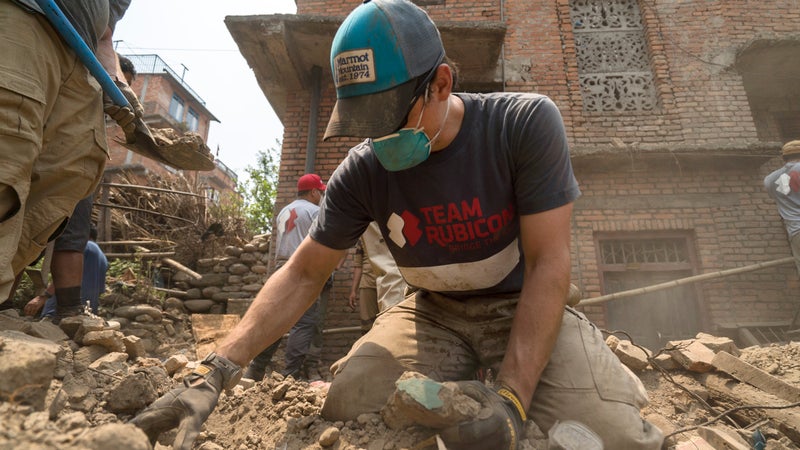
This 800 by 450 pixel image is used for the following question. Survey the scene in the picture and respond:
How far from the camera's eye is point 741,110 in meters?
6.12

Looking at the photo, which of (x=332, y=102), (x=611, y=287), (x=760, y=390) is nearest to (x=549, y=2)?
(x=332, y=102)

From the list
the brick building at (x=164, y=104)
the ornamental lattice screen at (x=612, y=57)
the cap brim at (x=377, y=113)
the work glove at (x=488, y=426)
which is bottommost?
the work glove at (x=488, y=426)

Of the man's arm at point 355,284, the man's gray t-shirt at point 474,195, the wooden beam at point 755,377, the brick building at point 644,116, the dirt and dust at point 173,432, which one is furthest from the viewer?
the brick building at point 644,116

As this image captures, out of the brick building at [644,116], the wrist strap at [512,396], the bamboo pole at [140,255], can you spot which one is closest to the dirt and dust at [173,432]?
the wrist strap at [512,396]

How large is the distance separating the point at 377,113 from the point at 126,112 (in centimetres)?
145

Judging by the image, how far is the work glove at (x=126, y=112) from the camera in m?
2.17

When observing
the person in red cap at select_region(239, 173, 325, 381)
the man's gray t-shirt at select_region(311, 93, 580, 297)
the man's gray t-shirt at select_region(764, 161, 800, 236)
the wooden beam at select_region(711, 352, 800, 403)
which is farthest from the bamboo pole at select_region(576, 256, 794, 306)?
the man's gray t-shirt at select_region(311, 93, 580, 297)

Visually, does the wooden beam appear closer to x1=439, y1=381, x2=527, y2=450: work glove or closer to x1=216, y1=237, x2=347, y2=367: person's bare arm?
x1=439, y1=381, x2=527, y2=450: work glove

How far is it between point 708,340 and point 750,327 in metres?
2.30

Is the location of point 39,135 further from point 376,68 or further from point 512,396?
point 512,396

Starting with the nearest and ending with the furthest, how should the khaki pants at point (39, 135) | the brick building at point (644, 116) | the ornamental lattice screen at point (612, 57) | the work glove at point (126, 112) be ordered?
the khaki pants at point (39, 135) < the work glove at point (126, 112) < the brick building at point (644, 116) < the ornamental lattice screen at point (612, 57)

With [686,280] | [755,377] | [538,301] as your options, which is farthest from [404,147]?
[686,280]

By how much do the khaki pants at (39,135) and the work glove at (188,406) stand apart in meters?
0.75

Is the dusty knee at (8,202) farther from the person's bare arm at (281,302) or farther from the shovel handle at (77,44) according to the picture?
the person's bare arm at (281,302)
